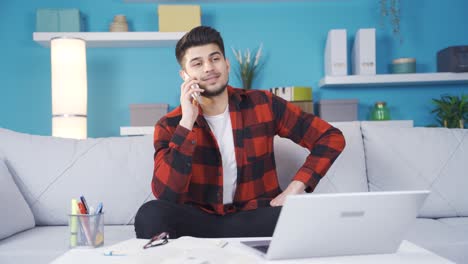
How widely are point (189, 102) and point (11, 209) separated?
0.76 meters

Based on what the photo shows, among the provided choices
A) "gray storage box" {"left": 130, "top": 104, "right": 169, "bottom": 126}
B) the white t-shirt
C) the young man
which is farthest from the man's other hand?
"gray storage box" {"left": 130, "top": 104, "right": 169, "bottom": 126}

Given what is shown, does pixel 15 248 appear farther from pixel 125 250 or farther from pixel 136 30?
pixel 136 30

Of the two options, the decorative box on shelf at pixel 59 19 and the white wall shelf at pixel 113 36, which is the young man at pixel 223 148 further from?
the decorative box on shelf at pixel 59 19

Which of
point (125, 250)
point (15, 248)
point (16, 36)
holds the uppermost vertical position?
point (16, 36)

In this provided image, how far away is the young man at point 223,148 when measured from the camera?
169cm

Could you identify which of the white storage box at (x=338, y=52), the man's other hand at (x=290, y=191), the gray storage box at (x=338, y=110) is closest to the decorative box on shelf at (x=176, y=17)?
the white storage box at (x=338, y=52)

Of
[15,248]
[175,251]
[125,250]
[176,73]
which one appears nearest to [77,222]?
[125,250]

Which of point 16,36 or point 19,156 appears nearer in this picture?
point 19,156

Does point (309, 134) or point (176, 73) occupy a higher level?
point (176, 73)

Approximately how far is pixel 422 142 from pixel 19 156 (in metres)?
1.70

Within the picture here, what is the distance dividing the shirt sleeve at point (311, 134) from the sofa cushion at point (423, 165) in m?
0.32

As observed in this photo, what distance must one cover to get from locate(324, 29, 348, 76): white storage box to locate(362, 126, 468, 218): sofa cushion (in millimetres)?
1193

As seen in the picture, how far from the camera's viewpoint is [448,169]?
7.05ft

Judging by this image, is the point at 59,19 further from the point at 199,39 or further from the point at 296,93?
the point at 199,39
